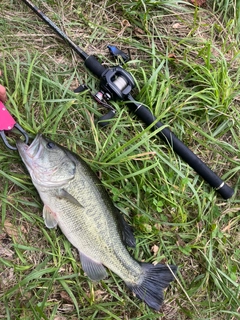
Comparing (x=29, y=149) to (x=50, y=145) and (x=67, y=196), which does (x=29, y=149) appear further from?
(x=67, y=196)

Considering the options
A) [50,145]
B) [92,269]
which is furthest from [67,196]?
[92,269]

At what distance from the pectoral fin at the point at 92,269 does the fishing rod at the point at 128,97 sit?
1.29 meters

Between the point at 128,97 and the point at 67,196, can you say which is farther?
the point at 128,97

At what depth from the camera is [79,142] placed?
3500mm

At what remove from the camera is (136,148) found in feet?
11.5

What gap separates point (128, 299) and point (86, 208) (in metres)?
0.96

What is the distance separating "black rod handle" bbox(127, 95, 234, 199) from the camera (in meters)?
3.56

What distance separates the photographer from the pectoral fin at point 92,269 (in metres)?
3.25

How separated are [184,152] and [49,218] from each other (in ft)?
4.62

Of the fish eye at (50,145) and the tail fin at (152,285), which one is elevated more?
the fish eye at (50,145)

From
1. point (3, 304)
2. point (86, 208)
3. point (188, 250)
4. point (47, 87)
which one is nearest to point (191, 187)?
point (188, 250)

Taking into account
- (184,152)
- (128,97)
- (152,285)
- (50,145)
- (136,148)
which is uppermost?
(50,145)

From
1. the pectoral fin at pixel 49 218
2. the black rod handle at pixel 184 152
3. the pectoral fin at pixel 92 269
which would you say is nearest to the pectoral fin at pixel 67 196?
the pectoral fin at pixel 49 218

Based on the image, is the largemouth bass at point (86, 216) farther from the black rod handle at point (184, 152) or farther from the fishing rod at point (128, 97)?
the black rod handle at point (184, 152)
